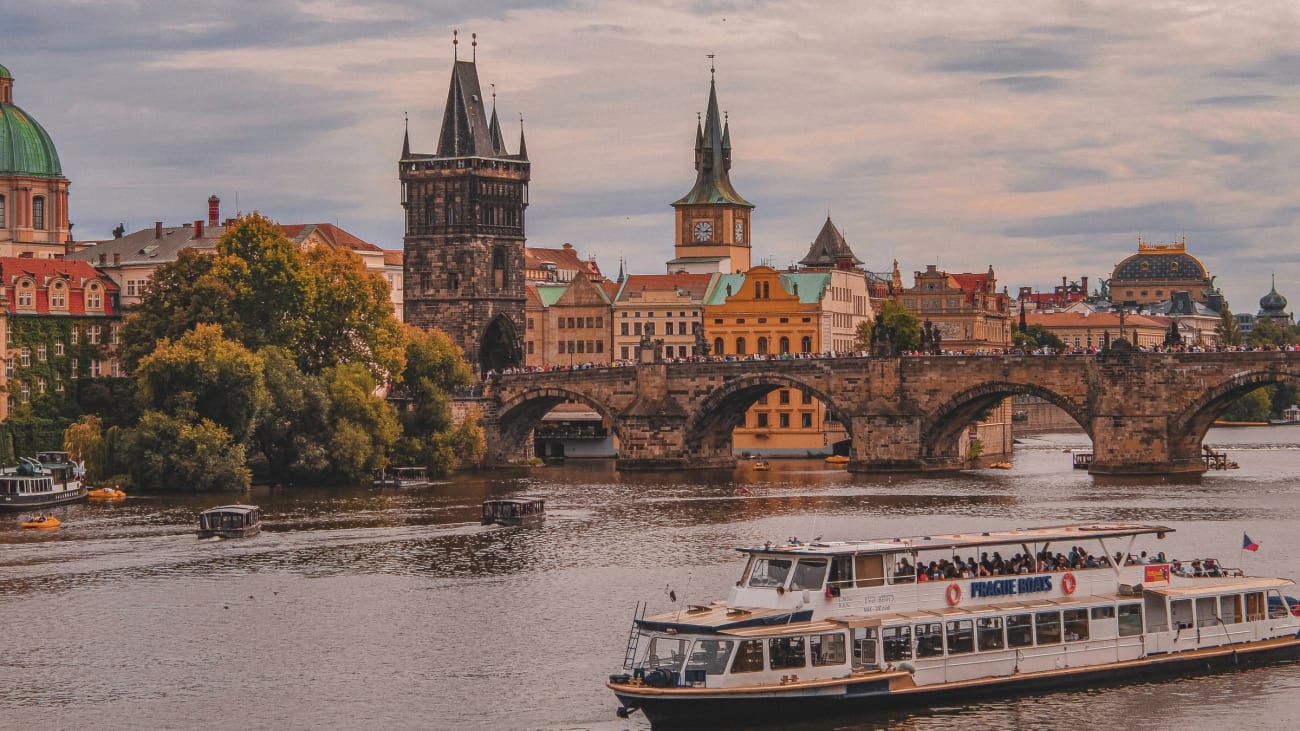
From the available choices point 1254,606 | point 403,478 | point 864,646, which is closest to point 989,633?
point 864,646

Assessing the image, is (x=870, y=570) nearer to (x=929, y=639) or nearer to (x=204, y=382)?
(x=929, y=639)

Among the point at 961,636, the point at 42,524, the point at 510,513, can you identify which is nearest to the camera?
the point at 961,636

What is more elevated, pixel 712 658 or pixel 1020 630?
pixel 1020 630

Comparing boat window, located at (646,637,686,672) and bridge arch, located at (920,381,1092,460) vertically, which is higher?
bridge arch, located at (920,381,1092,460)

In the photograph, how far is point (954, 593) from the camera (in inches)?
2147

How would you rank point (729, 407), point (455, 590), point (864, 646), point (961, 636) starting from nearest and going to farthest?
point (864, 646) → point (961, 636) → point (455, 590) → point (729, 407)

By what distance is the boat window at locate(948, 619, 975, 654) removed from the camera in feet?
176

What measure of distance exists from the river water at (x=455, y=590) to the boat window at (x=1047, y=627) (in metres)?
1.42

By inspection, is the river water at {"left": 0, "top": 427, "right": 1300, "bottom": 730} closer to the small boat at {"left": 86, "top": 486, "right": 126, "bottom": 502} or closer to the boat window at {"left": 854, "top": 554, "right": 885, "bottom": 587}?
the small boat at {"left": 86, "top": 486, "right": 126, "bottom": 502}

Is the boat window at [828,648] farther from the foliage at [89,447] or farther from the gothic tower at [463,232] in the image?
the gothic tower at [463,232]

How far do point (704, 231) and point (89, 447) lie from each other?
75.2 meters

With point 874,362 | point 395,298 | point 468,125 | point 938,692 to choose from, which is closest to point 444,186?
point 468,125

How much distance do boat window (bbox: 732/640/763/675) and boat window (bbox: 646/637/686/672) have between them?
1.27m

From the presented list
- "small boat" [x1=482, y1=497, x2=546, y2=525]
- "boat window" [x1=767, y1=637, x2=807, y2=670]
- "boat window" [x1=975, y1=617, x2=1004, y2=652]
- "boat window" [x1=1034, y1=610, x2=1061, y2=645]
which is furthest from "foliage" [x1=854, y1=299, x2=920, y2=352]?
"boat window" [x1=767, y1=637, x2=807, y2=670]
